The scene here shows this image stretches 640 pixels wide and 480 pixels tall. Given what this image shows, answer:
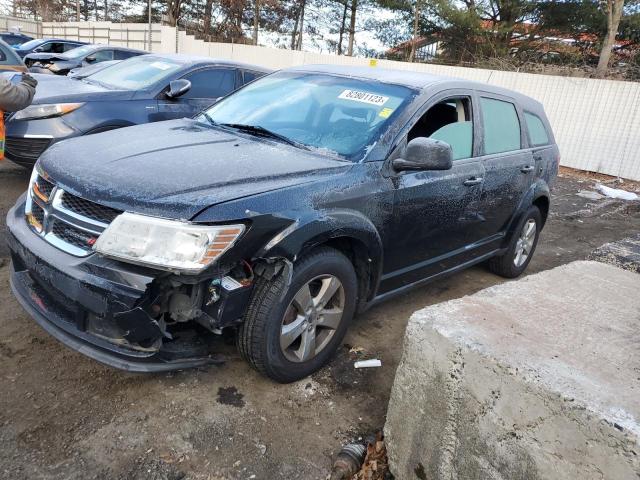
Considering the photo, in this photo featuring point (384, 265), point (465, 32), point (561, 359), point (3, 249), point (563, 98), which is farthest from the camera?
point (465, 32)

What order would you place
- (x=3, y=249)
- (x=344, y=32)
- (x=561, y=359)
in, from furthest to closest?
(x=344, y=32) < (x=3, y=249) < (x=561, y=359)

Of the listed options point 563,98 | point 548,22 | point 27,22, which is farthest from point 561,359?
point 27,22

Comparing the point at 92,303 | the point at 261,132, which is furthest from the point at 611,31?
the point at 92,303

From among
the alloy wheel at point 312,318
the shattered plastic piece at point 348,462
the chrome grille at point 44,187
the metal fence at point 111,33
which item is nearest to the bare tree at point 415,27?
the metal fence at point 111,33

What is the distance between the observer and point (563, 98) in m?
13.0

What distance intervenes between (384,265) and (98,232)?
1656 mm

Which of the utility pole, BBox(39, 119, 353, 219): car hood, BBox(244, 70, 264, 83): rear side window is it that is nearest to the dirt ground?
BBox(39, 119, 353, 219): car hood

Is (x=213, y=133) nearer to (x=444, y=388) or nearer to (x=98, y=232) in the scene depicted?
(x=98, y=232)

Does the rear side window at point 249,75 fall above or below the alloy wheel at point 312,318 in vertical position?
above

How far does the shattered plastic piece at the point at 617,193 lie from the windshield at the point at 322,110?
8.57m

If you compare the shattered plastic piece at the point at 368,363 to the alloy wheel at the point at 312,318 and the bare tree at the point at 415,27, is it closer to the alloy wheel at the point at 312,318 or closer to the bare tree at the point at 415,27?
the alloy wheel at the point at 312,318

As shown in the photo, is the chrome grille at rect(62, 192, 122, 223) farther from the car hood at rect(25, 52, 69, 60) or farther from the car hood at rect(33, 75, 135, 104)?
the car hood at rect(25, 52, 69, 60)

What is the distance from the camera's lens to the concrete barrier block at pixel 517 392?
1651mm

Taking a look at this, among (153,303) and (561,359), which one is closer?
(561,359)
